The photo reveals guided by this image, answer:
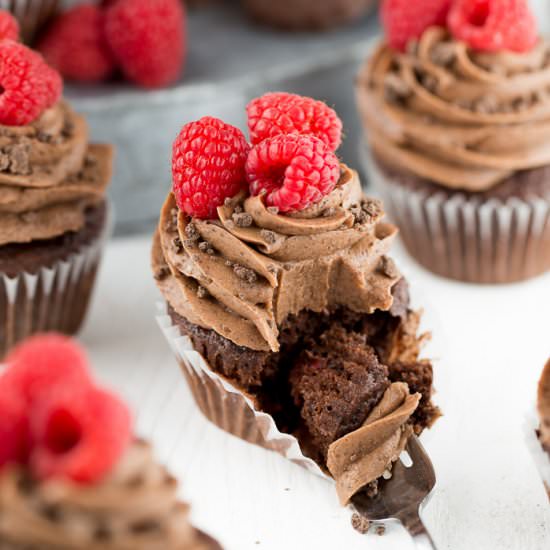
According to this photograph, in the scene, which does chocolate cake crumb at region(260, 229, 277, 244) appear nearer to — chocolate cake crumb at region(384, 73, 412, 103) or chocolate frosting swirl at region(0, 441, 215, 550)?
chocolate frosting swirl at region(0, 441, 215, 550)

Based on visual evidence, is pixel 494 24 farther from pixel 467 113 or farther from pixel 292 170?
pixel 292 170

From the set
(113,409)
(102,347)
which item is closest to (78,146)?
(102,347)

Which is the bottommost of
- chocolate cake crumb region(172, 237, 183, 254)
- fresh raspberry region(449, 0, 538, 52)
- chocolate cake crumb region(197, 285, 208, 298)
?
chocolate cake crumb region(197, 285, 208, 298)

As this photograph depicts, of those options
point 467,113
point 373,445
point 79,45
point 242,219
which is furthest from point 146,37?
point 373,445

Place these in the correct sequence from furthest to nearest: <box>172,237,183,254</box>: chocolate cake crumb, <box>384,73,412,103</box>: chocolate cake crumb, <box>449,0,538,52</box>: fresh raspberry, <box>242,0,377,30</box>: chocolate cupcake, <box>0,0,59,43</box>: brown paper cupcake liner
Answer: <box>242,0,377,30</box>: chocolate cupcake → <box>0,0,59,43</box>: brown paper cupcake liner → <box>384,73,412,103</box>: chocolate cake crumb → <box>449,0,538,52</box>: fresh raspberry → <box>172,237,183,254</box>: chocolate cake crumb

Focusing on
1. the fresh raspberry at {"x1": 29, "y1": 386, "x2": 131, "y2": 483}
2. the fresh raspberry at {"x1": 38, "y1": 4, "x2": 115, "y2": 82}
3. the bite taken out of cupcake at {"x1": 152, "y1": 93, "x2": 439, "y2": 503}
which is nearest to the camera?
the fresh raspberry at {"x1": 29, "y1": 386, "x2": 131, "y2": 483}

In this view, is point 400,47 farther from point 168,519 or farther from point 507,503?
point 168,519

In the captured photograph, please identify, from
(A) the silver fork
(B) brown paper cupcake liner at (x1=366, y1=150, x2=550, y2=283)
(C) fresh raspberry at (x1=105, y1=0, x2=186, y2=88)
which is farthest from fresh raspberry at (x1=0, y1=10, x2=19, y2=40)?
(A) the silver fork
